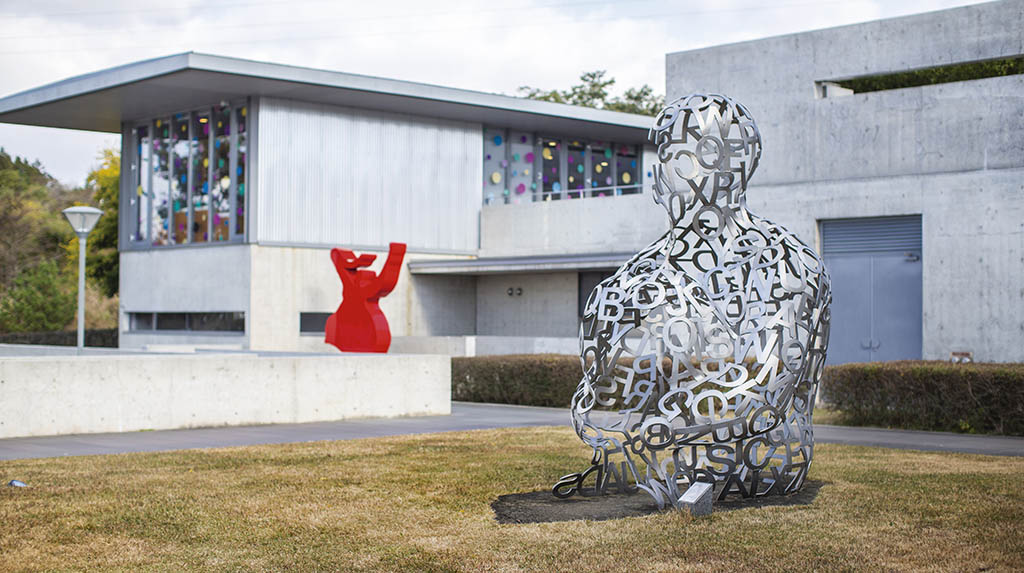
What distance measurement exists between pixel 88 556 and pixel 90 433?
7.73 metres

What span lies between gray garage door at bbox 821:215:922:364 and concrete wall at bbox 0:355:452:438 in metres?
7.25

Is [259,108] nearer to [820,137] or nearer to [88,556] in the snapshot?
[820,137]

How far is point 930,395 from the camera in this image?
15484 millimetres

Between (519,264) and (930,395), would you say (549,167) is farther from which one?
(930,395)

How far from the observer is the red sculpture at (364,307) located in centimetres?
2267

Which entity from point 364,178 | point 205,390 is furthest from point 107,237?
point 205,390

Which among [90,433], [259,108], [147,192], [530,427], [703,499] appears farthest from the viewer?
[147,192]

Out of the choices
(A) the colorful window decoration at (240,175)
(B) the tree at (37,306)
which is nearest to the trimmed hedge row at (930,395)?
(A) the colorful window decoration at (240,175)

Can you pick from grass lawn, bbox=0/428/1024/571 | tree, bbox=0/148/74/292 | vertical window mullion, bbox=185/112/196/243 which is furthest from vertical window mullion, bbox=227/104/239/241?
tree, bbox=0/148/74/292

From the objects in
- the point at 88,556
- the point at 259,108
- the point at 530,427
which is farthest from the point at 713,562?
the point at 259,108

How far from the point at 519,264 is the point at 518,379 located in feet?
33.7

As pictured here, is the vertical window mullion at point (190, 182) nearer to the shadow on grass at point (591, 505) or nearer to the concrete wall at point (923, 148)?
the concrete wall at point (923, 148)

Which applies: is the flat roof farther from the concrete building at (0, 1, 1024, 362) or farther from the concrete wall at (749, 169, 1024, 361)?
the concrete wall at (749, 169, 1024, 361)

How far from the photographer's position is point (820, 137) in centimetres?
2083
